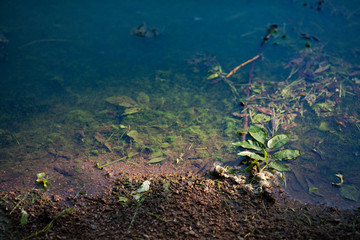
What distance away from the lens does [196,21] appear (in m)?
4.34

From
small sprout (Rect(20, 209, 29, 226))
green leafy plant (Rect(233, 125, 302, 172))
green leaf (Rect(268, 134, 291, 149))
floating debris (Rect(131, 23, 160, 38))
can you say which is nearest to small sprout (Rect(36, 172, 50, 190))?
small sprout (Rect(20, 209, 29, 226))

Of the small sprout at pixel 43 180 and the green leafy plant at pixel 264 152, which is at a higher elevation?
the green leafy plant at pixel 264 152

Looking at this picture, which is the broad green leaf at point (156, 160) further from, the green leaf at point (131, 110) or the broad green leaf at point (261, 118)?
the broad green leaf at point (261, 118)

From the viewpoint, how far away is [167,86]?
3289mm

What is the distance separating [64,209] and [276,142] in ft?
5.89

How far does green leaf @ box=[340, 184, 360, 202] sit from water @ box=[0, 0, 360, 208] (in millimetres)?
15

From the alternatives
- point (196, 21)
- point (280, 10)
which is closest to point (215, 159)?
point (196, 21)

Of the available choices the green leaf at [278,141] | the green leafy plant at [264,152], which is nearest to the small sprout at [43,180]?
the green leafy plant at [264,152]

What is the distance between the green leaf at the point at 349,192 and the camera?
76.0 inches

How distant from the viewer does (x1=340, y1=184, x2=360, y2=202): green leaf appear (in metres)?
1.93

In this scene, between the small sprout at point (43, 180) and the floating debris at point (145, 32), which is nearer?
the small sprout at point (43, 180)

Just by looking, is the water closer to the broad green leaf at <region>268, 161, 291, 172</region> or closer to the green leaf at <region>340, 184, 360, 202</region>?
the green leaf at <region>340, 184, 360, 202</region>

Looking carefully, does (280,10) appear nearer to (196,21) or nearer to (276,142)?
(196,21)

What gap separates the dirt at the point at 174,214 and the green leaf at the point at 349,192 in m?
0.17
